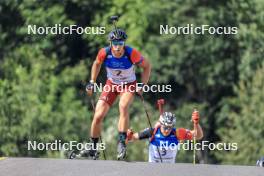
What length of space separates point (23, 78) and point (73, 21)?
6037mm

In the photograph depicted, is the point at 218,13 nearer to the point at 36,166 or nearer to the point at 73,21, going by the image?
the point at 73,21

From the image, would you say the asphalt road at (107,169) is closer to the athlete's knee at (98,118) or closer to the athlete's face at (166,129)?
the athlete's knee at (98,118)

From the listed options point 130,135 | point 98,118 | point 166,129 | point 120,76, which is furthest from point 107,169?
point 166,129

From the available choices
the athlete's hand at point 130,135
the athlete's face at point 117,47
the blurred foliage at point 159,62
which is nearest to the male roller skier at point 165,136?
the athlete's hand at point 130,135

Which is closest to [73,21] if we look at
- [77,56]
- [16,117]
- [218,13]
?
[77,56]

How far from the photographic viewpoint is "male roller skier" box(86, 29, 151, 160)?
17250 millimetres

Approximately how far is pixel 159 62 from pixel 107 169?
29.0 metres

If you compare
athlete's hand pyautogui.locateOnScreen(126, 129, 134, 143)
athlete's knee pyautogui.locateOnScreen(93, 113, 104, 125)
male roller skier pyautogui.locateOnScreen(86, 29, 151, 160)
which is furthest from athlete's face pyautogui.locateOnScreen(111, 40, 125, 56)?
athlete's hand pyautogui.locateOnScreen(126, 129, 134, 143)

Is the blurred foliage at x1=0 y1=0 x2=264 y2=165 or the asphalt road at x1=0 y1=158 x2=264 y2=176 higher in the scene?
the blurred foliage at x1=0 y1=0 x2=264 y2=165

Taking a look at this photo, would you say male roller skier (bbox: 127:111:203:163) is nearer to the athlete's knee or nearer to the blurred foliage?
the athlete's knee

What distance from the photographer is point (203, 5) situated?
4556cm

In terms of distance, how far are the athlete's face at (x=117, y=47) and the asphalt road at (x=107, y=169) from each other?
2012 mm

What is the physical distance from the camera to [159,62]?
44.3 metres

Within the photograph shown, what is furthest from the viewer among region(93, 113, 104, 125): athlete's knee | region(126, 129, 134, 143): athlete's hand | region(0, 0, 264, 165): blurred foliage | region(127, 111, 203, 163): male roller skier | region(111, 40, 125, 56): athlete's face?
region(0, 0, 264, 165): blurred foliage
